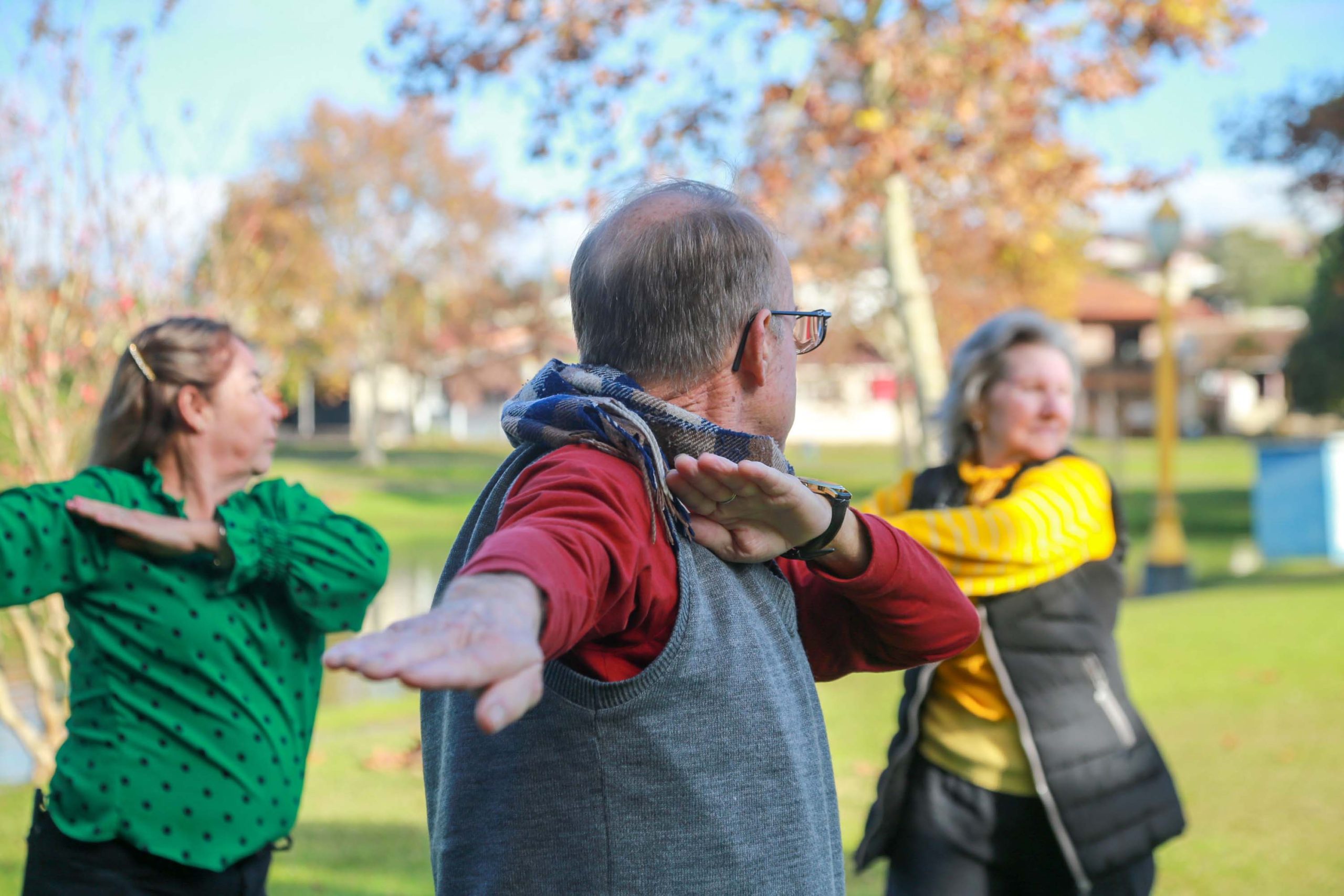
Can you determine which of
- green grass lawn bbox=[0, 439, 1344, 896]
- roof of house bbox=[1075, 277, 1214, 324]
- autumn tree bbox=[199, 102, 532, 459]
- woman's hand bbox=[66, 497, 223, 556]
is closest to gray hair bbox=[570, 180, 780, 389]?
woman's hand bbox=[66, 497, 223, 556]

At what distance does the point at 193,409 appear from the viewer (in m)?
2.98

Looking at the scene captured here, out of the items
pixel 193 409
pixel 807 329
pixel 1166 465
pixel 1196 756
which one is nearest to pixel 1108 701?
pixel 807 329

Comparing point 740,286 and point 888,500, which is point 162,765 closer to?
point 740,286

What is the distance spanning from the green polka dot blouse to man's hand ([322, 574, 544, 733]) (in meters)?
1.72

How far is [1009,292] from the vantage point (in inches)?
886

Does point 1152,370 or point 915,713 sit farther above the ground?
point 1152,370

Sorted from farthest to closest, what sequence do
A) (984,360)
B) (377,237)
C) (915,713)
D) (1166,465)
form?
(377,237) → (1166,465) → (984,360) → (915,713)

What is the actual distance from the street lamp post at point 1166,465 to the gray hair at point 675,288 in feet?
47.1

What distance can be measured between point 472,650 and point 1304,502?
20.1 metres

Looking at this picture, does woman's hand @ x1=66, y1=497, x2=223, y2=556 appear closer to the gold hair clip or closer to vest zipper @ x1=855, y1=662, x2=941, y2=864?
the gold hair clip

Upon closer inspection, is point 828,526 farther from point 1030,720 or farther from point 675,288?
point 1030,720

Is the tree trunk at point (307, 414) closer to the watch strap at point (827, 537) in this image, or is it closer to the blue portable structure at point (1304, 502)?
the blue portable structure at point (1304, 502)

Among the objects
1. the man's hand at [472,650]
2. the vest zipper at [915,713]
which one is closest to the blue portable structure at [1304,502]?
the vest zipper at [915,713]

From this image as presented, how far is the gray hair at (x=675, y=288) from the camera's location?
1651 mm
